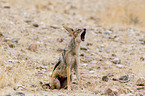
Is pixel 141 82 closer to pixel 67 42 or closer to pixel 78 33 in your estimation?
pixel 78 33

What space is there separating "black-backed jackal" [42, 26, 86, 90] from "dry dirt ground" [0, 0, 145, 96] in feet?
0.75

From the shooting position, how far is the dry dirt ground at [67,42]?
5.68 metres

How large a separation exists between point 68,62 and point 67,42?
3281mm

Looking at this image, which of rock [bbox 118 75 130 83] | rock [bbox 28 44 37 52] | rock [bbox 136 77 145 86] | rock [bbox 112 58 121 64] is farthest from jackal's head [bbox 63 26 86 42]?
rock [bbox 28 44 37 52]

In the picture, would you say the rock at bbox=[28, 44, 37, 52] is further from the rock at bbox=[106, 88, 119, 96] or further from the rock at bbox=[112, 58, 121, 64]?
the rock at bbox=[106, 88, 119, 96]

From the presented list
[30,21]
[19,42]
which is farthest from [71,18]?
[19,42]

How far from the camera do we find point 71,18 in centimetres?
1120

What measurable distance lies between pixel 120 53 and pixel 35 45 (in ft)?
8.48

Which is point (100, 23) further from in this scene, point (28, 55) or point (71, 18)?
point (28, 55)

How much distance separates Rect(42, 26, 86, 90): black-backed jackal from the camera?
211 inches

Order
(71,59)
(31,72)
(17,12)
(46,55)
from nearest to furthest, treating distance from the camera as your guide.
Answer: (71,59) < (31,72) < (46,55) < (17,12)

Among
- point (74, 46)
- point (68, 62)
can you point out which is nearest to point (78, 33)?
point (74, 46)

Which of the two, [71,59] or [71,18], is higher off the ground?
[71,18]

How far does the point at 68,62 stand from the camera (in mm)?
5434
